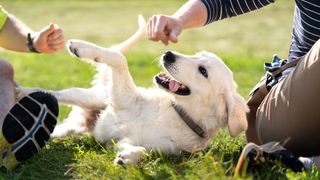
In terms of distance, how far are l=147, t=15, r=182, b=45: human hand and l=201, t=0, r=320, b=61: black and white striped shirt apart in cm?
43

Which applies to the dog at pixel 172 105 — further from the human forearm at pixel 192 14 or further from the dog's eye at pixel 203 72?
the human forearm at pixel 192 14

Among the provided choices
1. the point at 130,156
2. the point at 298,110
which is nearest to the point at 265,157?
the point at 298,110

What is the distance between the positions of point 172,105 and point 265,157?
900 mm

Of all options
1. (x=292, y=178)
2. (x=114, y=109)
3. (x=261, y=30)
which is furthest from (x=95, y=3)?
(x=292, y=178)

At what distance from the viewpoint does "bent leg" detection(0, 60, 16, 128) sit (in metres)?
3.34

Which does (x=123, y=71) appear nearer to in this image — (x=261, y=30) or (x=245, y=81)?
(x=245, y=81)

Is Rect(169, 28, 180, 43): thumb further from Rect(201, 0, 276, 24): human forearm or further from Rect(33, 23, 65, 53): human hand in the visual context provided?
Rect(33, 23, 65, 53): human hand

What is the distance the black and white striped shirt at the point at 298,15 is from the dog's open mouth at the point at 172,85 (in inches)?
15.9

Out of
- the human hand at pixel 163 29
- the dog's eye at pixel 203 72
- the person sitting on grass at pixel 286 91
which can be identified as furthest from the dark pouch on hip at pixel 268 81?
the human hand at pixel 163 29

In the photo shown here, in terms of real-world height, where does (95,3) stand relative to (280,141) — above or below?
below

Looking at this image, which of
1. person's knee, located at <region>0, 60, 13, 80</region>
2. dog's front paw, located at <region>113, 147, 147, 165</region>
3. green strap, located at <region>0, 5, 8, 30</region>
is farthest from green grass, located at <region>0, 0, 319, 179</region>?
green strap, located at <region>0, 5, 8, 30</region>

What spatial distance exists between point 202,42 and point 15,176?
771 cm

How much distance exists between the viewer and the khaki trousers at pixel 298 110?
305 centimetres

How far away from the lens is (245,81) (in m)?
6.80
